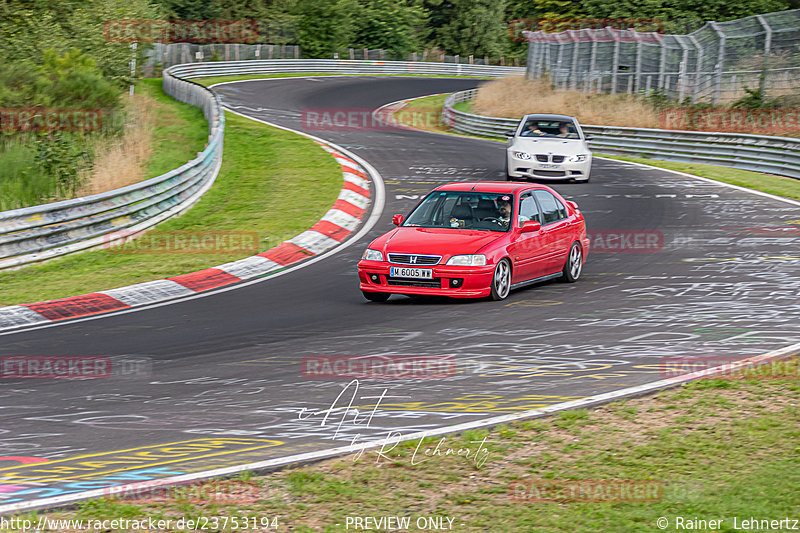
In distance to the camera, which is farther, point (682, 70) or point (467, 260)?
point (682, 70)

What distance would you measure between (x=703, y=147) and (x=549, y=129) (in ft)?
24.0

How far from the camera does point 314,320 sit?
10.4 m

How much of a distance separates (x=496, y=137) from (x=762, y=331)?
89.0 ft

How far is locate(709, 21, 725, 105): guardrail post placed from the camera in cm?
3125

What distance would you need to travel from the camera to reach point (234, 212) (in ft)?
61.0

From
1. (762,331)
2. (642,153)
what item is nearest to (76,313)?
(762,331)

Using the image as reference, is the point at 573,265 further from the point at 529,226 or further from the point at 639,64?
the point at 639,64

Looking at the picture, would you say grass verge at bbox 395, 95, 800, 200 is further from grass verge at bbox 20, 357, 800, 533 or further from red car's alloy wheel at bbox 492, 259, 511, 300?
grass verge at bbox 20, 357, 800, 533

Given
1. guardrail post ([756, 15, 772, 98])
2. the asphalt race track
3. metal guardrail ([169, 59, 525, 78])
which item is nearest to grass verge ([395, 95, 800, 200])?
guardrail post ([756, 15, 772, 98])

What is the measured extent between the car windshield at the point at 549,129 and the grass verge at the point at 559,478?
16.6 meters

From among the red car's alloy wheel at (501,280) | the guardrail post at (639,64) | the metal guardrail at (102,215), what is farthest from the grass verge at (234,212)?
the guardrail post at (639,64)

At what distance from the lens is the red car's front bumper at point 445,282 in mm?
11078

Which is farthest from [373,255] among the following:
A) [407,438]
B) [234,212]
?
[234,212]

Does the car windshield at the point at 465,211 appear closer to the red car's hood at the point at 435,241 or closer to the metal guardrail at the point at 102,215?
the red car's hood at the point at 435,241
